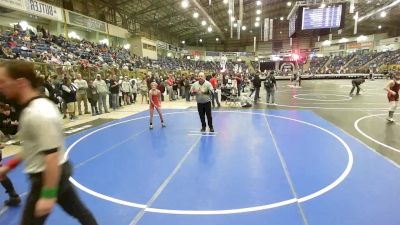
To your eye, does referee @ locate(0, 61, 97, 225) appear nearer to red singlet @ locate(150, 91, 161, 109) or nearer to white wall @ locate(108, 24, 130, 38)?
red singlet @ locate(150, 91, 161, 109)

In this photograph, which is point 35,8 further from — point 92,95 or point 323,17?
point 323,17

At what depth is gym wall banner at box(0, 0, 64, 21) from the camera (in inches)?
705

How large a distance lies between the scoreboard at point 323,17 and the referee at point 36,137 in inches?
761

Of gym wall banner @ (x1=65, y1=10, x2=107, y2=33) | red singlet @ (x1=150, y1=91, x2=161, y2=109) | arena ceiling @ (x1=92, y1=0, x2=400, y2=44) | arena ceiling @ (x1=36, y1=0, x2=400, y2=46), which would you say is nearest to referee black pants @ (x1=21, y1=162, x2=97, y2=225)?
red singlet @ (x1=150, y1=91, x2=161, y2=109)

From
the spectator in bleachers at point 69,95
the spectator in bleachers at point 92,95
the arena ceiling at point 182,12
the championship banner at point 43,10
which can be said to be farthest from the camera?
the arena ceiling at point 182,12

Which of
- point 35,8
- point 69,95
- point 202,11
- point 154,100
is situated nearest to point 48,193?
point 154,100

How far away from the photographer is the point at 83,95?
1236cm

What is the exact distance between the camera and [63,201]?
232cm

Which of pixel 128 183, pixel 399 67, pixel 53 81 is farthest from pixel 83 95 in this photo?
pixel 399 67

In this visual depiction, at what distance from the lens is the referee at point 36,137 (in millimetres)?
1942

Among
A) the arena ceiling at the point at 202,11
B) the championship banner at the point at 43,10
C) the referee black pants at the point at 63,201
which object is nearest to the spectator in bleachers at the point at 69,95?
the referee black pants at the point at 63,201

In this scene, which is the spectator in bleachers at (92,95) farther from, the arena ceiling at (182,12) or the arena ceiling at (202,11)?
the arena ceiling at (202,11)

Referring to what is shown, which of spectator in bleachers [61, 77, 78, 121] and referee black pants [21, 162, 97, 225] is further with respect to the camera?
spectator in bleachers [61, 77, 78, 121]

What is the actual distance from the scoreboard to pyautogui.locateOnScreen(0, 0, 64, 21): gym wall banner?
18955 mm
